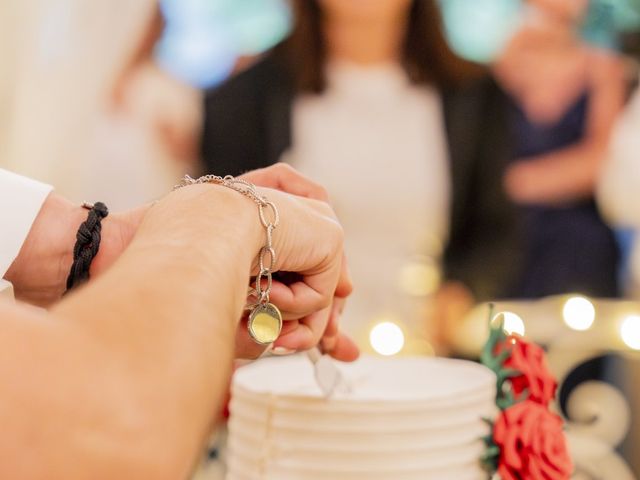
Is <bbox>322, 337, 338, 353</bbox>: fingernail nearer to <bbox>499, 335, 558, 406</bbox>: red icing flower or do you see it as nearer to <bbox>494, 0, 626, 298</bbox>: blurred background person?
<bbox>499, 335, 558, 406</bbox>: red icing flower

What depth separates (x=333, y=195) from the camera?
8.16 ft

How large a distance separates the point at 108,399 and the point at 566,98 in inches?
96.0

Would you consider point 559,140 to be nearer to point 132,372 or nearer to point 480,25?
point 480,25

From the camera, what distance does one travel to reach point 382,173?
2.55m

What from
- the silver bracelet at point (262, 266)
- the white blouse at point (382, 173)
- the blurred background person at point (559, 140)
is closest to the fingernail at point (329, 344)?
the silver bracelet at point (262, 266)

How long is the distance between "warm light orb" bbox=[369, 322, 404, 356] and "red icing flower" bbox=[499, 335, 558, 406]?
20.5 inches

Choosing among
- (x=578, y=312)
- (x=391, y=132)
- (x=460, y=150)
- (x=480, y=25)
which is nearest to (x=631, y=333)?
(x=578, y=312)

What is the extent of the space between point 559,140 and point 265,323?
1.99 m

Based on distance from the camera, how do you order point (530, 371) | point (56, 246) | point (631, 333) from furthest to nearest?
point (631, 333) < point (56, 246) < point (530, 371)

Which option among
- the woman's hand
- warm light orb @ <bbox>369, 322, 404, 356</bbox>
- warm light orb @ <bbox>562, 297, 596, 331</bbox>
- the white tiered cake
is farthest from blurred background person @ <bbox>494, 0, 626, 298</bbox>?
the white tiered cake

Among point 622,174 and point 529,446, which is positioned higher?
point 529,446

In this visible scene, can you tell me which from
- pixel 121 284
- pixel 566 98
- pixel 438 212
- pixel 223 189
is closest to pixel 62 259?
pixel 223 189

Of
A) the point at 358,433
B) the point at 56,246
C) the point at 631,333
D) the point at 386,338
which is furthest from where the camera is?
the point at 631,333

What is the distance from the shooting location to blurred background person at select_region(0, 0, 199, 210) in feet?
8.82
